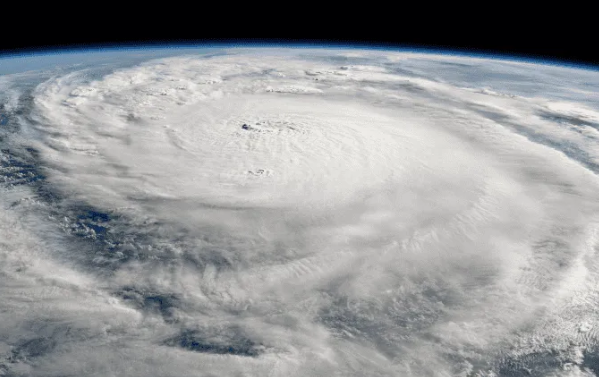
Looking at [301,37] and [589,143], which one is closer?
[589,143]

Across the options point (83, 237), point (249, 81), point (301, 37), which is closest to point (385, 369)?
point (83, 237)

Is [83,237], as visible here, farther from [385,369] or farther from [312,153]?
[312,153]

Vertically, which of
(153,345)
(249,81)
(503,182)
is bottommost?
(153,345)

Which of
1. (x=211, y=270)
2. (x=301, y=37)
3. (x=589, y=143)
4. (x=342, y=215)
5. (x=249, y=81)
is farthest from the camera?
(x=249, y=81)

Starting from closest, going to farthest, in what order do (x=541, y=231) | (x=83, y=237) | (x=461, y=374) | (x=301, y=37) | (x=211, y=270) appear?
1. (x=461, y=374)
2. (x=211, y=270)
3. (x=83, y=237)
4. (x=541, y=231)
5. (x=301, y=37)

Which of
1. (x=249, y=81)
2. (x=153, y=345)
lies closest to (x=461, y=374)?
(x=153, y=345)

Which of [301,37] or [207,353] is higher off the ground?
[301,37]
